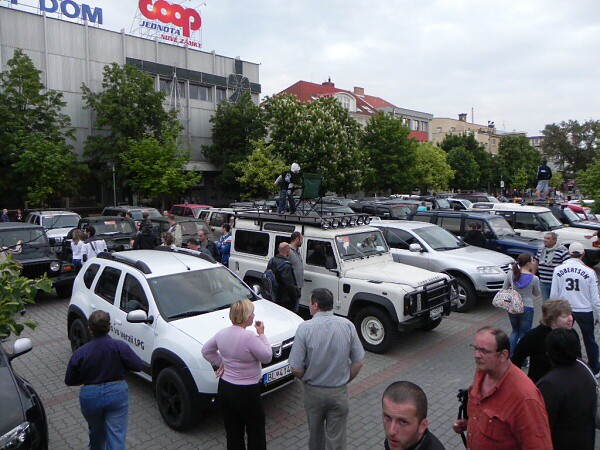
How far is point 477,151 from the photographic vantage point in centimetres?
5769

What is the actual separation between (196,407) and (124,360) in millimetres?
1125

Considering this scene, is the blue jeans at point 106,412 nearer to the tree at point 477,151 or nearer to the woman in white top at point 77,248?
the woman in white top at point 77,248

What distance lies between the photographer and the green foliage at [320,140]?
32.1 meters

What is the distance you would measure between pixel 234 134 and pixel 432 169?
71.2 ft

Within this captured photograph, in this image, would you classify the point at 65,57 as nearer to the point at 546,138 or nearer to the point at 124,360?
the point at 124,360

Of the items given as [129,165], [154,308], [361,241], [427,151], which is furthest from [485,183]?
[154,308]

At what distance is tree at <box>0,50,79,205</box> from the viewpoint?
79.7 ft

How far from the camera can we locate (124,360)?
405cm

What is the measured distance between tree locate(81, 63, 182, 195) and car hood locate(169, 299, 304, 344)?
2476cm

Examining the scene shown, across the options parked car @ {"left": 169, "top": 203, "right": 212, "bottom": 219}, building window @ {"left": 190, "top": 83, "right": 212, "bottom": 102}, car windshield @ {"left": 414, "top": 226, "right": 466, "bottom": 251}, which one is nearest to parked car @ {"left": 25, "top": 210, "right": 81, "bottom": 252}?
parked car @ {"left": 169, "top": 203, "right": 212, "bottom": 219}

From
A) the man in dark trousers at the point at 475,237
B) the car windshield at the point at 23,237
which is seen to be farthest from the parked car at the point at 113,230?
the man in dark trousers at the point at 475,237

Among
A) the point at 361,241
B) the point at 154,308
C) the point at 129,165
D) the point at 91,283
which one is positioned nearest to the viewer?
the point at 154,308

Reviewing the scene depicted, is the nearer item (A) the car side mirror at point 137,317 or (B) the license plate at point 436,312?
(A) the car side mirror at point 137,317

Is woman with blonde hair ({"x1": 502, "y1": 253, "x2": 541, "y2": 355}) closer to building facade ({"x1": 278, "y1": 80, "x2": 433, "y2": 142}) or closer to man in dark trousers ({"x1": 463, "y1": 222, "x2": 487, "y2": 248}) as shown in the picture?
man in dark trousers ({"x1": 463, "y1": 222, "x2": 487, "y2": 248})
